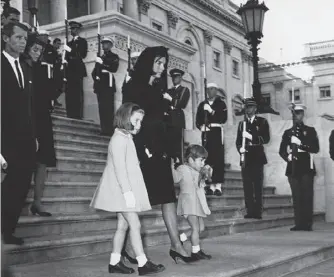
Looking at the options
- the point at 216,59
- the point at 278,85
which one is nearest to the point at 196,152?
the point at 216,59

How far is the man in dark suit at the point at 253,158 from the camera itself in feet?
29.4

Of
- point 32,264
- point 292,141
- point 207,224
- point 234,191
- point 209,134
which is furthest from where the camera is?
point 234,191

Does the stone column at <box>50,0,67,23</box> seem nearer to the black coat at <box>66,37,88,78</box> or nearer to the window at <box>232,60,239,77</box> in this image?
the black coat at <box>66,37,88,78</box>

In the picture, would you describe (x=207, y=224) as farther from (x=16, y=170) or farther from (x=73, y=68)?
(x=73, y=68)

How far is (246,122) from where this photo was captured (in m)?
9.10

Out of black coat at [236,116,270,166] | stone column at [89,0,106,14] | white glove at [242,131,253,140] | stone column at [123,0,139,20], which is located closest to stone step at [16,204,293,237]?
black coat at [236,116,270,166]

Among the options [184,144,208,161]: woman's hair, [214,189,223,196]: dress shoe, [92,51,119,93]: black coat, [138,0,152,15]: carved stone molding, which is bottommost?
[214,189,223,196]: dress shoe

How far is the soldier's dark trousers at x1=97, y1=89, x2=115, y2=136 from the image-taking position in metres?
10.4

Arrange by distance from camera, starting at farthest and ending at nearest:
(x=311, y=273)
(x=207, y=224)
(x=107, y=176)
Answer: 1. (x=207, y=224)
2. (x=311, y=273)
3. (x=107, y=176)

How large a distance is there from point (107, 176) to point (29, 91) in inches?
44.2

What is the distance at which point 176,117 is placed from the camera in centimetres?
855

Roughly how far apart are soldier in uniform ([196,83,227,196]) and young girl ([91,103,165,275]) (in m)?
4.65

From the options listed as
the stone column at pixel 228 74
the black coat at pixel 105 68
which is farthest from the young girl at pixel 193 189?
the stone column at pixel 228 74

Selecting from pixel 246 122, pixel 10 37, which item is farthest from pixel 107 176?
pixel 246 122
